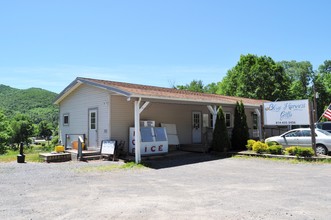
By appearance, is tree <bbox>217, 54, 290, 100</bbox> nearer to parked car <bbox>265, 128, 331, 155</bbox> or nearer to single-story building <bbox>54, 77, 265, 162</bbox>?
single-story building <bbox>54, 77, 265, 162</bbox>

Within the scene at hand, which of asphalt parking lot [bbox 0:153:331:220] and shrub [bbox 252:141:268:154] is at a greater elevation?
shrub [bbox 252:141:268:154]

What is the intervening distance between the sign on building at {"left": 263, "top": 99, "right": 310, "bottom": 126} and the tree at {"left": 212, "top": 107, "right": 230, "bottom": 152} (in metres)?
2.52

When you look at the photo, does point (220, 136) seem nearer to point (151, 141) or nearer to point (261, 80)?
point (151, 141)

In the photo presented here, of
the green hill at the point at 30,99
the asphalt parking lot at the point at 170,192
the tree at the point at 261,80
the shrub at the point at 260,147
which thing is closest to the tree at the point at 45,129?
the green hill at the point at 30,99

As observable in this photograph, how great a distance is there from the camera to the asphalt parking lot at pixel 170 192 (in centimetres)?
535

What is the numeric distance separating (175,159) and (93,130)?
15.8 feet

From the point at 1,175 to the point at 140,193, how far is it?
5.85 metres

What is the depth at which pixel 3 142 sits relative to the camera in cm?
4006

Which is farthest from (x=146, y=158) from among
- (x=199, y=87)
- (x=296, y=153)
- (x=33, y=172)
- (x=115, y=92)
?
(x=199, y=87)

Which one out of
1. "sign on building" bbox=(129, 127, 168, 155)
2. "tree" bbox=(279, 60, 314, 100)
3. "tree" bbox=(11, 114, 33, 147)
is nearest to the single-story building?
"sign on building" bbox=(129, 127, 168, 155)

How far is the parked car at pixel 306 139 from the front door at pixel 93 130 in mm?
9220

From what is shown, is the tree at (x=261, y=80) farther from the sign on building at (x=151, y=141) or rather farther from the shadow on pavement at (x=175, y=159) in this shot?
the sign on building at (x=151, y=141)

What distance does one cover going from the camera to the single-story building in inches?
541

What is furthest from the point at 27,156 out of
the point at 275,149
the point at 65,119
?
the point at 275,149
